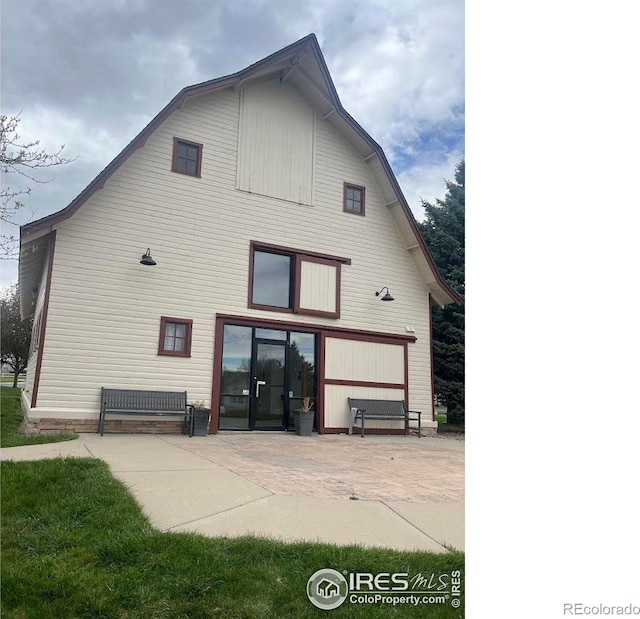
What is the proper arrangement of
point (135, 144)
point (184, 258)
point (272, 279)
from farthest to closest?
point (272, 279) < point (184, 258) < point (135, 144)

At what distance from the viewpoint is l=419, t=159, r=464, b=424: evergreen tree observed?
13.8 metres

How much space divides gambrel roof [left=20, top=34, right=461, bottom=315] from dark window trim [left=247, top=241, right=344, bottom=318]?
1.84m

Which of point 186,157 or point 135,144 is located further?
point 186,157

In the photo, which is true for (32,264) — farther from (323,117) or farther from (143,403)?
(323,117)

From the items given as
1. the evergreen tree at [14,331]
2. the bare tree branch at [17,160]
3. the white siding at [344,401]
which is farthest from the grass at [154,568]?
the evergreen tree at [14,331]

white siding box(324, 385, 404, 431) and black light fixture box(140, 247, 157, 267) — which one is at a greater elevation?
black light fixture box(140, 247, 157, 267)

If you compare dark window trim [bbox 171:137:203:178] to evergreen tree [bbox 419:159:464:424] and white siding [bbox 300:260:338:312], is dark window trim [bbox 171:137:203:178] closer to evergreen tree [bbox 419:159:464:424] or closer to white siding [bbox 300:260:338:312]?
white siding [bbox 300:260:338:312]

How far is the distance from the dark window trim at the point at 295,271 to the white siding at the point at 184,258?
107mm

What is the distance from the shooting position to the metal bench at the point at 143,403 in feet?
26.4

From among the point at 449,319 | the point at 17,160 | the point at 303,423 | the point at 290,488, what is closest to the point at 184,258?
the point at 303,423

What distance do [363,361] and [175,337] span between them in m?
3.63

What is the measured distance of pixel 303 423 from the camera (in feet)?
30.5

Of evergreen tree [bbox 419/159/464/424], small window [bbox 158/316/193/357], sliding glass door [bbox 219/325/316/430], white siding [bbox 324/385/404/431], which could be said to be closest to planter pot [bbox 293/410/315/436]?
sliding glass door [bbox 219/325/316/430]

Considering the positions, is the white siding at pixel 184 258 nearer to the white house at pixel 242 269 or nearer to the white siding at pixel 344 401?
the white house at pixel 242 269
